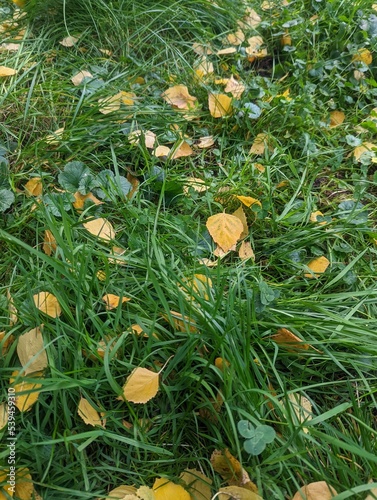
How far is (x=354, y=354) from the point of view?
142 centimetres

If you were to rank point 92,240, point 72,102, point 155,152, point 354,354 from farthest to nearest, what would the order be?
point 72,102 → point 155,152 → point 92,240 → point 354,354

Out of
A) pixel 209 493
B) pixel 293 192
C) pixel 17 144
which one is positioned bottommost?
pixel 209 493

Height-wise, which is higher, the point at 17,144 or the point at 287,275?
the point at 17,144

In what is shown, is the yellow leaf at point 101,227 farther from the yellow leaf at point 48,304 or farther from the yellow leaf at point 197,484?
the yellow leaf at point 197,484

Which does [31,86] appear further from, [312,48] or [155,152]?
[312,48]

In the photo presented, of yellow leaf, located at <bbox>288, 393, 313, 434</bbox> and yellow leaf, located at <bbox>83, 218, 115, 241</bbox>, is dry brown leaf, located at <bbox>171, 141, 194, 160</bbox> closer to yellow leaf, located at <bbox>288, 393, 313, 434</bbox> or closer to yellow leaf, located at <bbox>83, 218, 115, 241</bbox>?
A: yellow leaf, located at <bbox>83, 218, 115, 241</bbox>

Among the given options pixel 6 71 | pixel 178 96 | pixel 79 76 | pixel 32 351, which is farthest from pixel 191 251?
pixel 6 71

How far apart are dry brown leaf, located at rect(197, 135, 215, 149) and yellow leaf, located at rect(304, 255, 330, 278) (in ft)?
2.29

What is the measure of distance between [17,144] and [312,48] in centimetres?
150

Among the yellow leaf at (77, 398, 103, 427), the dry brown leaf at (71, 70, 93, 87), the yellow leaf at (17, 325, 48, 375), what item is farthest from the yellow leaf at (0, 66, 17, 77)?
the yellow leaf at (77, 398, 103, 427)

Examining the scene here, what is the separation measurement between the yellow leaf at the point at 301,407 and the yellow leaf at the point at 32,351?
0.67 metres

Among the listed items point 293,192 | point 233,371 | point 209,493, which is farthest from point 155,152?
point 209,493

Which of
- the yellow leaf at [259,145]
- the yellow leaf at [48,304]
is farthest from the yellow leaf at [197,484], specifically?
the yellow leaf at [259,145]

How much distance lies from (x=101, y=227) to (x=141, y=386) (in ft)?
1.87
